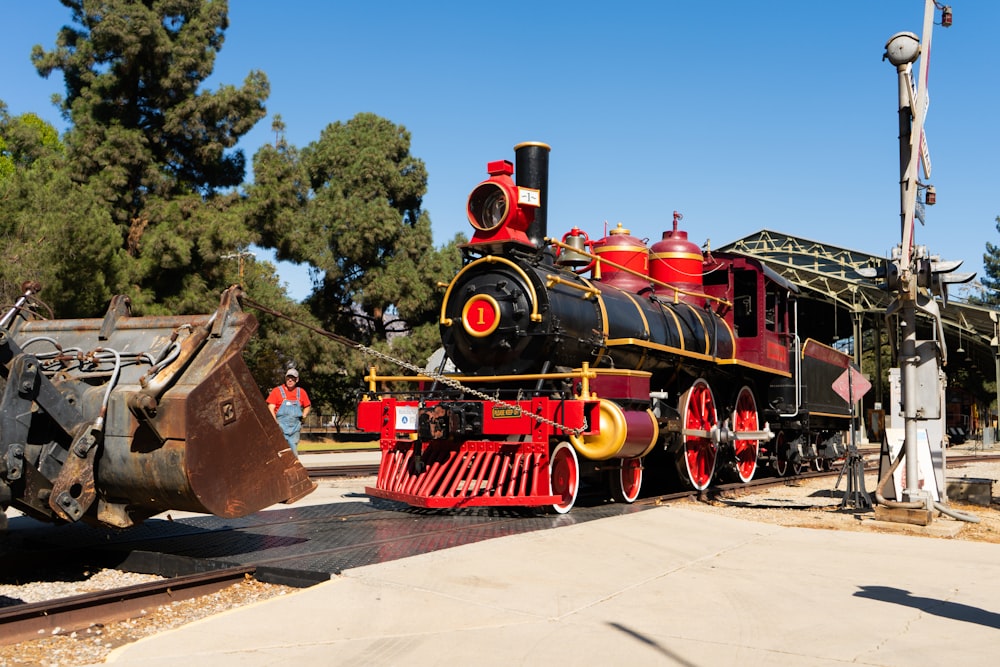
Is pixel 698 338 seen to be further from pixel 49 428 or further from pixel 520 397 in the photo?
pixel 49 428

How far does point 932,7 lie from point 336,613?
901 cm

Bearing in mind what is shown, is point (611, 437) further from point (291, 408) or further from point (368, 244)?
point (368, 244)

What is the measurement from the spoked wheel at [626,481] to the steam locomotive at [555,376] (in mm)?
21

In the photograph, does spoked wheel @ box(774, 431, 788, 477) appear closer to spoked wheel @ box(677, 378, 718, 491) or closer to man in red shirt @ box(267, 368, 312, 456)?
spoked wheel @ box(677, 378, 718, 491)

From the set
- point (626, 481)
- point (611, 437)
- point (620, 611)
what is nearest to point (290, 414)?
point (626, 481)

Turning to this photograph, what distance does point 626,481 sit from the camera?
32.9 ft

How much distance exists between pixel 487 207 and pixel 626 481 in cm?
352

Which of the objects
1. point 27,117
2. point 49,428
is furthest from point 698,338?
point 27,117

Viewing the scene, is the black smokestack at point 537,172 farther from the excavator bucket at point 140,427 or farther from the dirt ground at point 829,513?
the excavator bucket at point 140,427

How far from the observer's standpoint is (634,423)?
350 inches

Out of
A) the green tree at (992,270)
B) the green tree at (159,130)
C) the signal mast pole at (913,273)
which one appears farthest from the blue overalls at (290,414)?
the green tree at (992,270)

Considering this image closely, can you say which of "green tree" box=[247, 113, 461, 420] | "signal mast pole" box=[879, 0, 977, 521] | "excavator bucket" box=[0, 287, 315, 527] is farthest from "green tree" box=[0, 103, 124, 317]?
"signal mast pole" box=[879, 0, 977, 521]

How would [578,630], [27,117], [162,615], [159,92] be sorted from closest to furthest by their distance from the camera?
1. [578,630]
2. [162,615]
3. [159,92]
4. [27,117]

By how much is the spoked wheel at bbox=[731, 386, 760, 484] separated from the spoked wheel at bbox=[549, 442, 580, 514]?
4247 mm
